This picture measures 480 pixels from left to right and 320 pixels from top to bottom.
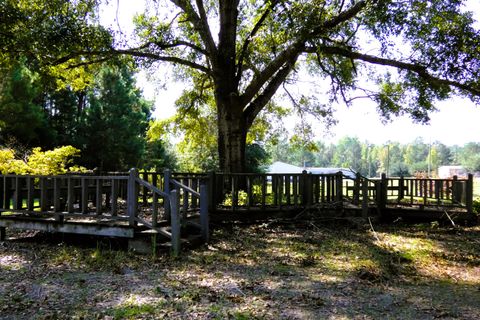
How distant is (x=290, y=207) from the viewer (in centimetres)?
1050

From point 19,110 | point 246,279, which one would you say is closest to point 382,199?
point 246,279

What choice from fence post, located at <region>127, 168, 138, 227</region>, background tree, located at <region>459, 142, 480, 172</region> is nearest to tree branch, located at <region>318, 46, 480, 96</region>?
fence post, located at <region>127, 168, 138, 227</region>

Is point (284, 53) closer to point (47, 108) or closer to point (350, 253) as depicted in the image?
point (350, 253)

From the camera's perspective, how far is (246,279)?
5.55 metres

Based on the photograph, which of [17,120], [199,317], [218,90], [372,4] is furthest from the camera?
[17,120]

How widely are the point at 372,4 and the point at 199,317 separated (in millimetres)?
8500

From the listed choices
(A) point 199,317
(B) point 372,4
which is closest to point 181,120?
(B) point 372,4

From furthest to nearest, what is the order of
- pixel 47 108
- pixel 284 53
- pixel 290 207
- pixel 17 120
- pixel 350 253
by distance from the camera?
pixel 47 108
pixel 17 120
pixel 284 53
pixel 290 207
pixel 350 253

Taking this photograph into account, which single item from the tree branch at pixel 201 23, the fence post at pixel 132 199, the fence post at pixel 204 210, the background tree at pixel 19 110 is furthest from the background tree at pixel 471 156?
the fence post at pixel 132 199

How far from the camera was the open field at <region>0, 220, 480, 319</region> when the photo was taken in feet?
14.0

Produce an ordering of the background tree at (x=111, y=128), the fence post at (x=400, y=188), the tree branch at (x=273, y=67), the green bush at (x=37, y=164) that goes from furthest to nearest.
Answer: the background tree at (x=111, y=128) < the fence post at (x=400, y=188) < the tree branch at (x=273, y=67) < the green bush at (x=37, y=164)

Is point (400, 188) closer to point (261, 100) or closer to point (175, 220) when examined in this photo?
point (261, 100)

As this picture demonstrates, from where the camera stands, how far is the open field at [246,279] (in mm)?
4281

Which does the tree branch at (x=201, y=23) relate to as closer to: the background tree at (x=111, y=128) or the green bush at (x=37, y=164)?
the green bush at (x=37, y=164)
